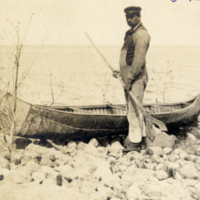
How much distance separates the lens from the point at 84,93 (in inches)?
371

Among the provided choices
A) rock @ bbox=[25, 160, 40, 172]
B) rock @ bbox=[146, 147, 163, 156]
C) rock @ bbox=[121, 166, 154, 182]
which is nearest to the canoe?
rock @ bbox=[25, 160, 40, 172]

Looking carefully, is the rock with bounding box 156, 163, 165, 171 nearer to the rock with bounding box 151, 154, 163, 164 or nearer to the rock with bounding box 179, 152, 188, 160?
the rock with bounding box 151, 154, 163, 164

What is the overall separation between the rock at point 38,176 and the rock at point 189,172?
176 cm

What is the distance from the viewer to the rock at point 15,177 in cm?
287

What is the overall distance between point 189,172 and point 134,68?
1.56 meters

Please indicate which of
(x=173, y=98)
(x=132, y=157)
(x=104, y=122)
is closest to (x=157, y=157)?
(x=132, y=157)

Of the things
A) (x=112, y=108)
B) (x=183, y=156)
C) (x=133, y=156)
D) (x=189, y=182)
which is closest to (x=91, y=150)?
(x=133, y=156)

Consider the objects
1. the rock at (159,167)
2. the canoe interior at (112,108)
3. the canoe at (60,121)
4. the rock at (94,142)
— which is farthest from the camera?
the canoe interior at (112,108)

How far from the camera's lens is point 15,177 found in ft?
9.48

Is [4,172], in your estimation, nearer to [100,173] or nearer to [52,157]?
[52,157]

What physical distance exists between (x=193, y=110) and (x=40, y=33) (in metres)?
3.44

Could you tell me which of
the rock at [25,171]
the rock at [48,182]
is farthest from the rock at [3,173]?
the rock at [48,182]

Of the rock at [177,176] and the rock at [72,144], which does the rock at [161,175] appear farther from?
the rock at [72,144]

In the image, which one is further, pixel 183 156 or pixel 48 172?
pixel 183 156
